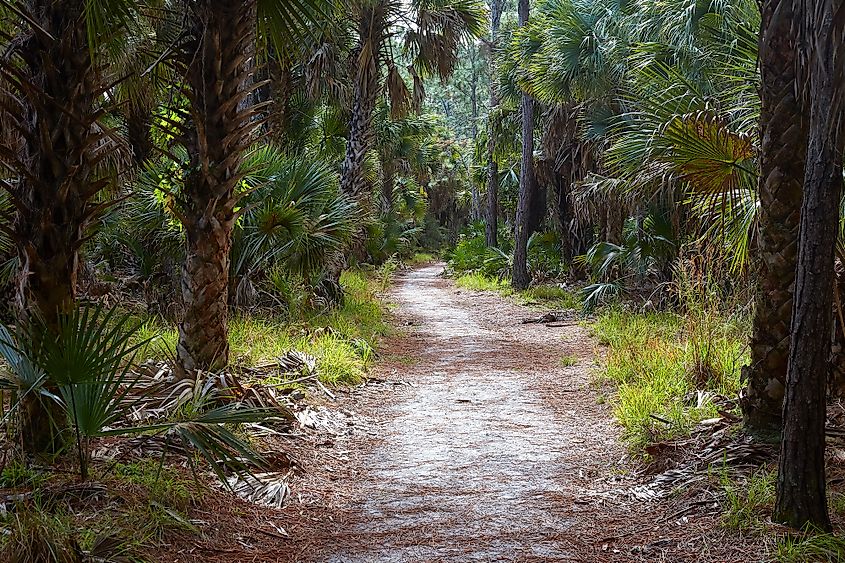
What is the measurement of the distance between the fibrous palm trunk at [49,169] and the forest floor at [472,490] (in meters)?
1.59

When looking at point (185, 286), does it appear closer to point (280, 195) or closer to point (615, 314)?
point (280, 195)

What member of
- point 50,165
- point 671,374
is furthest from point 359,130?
point 50,165

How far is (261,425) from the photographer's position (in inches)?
226

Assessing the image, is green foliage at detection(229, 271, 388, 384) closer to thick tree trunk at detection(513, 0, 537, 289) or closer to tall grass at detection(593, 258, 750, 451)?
tall grass at detection(593, 258, 750, 451)

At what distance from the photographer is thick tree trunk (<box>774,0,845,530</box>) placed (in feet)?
11.0

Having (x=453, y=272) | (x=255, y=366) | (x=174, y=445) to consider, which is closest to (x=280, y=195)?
(x=255, y=366)

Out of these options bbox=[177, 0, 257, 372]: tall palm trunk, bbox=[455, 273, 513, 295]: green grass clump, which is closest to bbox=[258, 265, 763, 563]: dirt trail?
bbox=[177, 0, 257, 372]: tall palm trunk

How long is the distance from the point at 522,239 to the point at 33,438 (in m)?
15.9

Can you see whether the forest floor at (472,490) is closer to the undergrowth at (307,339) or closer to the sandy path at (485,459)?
the sandy path at (485,459)

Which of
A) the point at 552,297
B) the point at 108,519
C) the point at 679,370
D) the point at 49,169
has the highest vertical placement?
the point at 49,169

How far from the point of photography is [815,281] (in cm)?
343

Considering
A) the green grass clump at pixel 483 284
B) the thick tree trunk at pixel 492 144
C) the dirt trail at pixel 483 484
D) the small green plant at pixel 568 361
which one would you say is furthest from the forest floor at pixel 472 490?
the thick tree trunk at pixel 492 144

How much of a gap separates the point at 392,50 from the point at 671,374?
380 inches

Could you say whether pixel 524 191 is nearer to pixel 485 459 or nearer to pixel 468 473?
pixel 485 459
